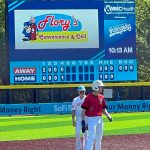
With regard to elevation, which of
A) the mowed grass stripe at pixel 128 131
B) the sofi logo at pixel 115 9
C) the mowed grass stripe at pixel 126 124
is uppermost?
the sofi logo at pixel 115 9

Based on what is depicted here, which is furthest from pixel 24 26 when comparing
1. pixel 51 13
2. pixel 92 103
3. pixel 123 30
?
pixel 92 103

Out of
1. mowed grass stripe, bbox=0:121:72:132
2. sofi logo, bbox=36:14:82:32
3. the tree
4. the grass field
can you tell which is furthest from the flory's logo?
the tree

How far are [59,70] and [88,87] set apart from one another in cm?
402

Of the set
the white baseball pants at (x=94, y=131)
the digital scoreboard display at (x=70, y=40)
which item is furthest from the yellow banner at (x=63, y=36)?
the white baseball pants at (x=94, y=131)

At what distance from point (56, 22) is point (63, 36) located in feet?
3.16

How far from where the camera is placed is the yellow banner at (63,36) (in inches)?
1302

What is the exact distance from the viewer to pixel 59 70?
3369 centimetres

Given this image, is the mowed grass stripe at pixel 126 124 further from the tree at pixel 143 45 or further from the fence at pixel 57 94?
the tree at pixel 143 45

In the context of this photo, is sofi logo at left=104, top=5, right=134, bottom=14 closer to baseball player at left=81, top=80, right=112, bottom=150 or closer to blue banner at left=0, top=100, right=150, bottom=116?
blue banner at left=0, top=100, right=150, bottom=116

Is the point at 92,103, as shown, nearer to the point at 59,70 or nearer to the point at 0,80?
the point at 59,70

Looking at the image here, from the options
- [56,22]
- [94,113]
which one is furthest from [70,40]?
[94,113]

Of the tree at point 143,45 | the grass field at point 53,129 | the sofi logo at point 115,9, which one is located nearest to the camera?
the grass field at point 53,129

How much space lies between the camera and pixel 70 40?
110 feet

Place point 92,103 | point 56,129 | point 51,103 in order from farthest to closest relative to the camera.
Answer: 1. point 51,103
2. point 56,129
3. point 92,103
